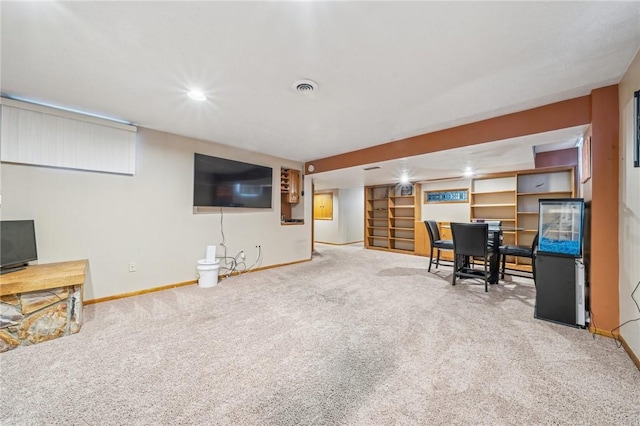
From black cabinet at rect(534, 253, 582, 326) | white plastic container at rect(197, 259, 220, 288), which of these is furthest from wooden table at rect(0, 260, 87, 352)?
black cabinet at rect(534, 253, 582, 326)

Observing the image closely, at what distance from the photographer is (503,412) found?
132cm

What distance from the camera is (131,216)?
125 inches

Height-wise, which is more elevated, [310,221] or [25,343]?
[310,221]

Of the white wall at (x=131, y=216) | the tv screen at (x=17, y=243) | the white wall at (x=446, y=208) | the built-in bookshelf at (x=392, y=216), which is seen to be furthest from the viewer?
the built-in bookshelf at (x=392, y=216)

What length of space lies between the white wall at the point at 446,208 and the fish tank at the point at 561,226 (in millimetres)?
3416

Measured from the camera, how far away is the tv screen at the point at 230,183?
374cm

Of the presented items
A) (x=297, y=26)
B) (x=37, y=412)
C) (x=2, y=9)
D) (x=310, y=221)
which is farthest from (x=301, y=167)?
(x=37, y=412)

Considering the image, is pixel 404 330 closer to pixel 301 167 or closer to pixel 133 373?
pixel 133 373

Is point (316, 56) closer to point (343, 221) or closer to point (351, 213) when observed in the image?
point (343, 221)

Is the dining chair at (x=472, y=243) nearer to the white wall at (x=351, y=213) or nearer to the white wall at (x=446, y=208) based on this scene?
the white wall at (x=446, y=208)

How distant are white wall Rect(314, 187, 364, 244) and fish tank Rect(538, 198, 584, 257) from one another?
6.05m

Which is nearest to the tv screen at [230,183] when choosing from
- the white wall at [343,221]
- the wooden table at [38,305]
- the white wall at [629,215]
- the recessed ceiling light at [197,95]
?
the recessed ceiling light at [197,95]

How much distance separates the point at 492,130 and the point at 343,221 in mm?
5893

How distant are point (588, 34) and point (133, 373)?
11.8 ft
